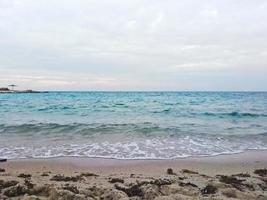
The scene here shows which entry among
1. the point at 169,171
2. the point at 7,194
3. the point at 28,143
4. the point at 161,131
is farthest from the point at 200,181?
the point at 161,131

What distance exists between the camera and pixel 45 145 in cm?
1105

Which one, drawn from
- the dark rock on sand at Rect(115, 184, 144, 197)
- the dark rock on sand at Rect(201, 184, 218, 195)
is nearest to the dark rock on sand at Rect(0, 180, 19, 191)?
the dark rock on sand at Rect(115, 184, 144, 197)

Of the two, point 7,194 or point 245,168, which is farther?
point 245,168

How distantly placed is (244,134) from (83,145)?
7.03m

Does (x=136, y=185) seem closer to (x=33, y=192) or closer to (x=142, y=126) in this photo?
(x=33, y=192)

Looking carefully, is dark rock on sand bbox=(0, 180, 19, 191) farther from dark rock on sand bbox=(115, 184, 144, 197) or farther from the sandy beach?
dark rock on sand bbox=(115, 184, 144, 197)

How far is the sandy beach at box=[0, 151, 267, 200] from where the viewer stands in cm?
516

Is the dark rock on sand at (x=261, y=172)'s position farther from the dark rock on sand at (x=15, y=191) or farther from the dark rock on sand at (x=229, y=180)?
the dark rock on sand at (x=15, y=191)

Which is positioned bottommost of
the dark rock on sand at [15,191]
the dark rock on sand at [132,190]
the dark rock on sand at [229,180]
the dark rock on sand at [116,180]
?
the dark rock on sand at [116,180]

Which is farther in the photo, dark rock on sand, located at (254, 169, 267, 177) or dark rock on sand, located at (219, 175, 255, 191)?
dark rock on sand, located at (254, 169, 267, 177)

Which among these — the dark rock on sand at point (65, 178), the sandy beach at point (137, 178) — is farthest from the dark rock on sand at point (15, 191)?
the dark rock on sand at point (65, 178)

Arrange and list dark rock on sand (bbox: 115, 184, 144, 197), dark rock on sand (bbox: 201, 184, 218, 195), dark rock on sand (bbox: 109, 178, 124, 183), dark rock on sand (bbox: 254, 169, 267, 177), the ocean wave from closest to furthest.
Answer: dark rock on sand (bbox: 115, 184, 144, 197), dark rock on sand (bbox: 201, 184, 218, 195), dark rock on sand (bbox: 109, 178, 124, 183), dark rock on sand (bbox: 254, 169, 267, 177), the ocean wave

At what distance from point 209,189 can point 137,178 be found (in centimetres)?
154

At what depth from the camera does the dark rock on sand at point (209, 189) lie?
538cm
